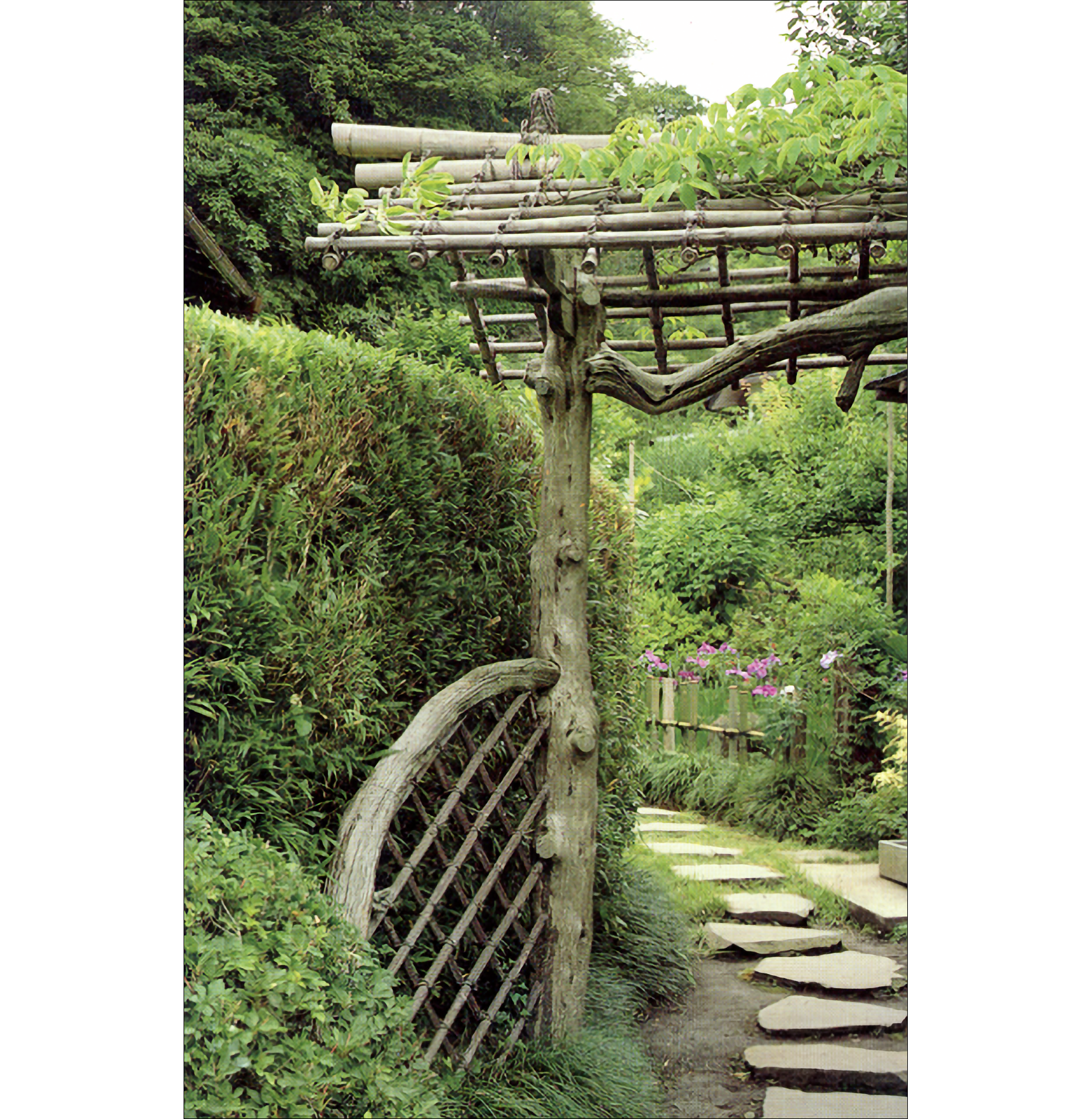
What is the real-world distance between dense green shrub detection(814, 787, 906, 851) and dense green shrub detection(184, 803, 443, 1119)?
4.40 metres

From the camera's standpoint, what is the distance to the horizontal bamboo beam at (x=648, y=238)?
2557 mm

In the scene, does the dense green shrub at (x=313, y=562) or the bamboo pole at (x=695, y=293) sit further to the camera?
the bamboo pole at (x=695, y=293)

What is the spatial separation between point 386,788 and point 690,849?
12.4 feet

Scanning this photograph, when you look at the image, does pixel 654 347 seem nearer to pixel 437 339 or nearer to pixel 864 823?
pixel 437 339

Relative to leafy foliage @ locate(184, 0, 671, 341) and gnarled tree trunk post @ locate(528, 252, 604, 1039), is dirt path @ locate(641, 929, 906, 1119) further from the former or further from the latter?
leafy foliage @ locate(184, 0, 671, 341)

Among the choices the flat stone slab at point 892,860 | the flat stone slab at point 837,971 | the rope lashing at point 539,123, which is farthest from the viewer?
the flat stone slab at point 892,860

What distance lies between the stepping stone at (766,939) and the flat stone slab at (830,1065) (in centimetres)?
89

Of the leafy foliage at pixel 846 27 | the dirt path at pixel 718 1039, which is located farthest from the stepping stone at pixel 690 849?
the leafy foliage at pixel 846 27

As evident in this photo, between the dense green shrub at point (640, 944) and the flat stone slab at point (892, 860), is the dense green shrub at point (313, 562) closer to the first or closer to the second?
the dense green shrub at point (640, 944)

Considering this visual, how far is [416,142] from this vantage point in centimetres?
321

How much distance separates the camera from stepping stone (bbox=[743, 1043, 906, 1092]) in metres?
3.46

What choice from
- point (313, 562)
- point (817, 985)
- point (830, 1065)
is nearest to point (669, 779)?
point (817, 985)

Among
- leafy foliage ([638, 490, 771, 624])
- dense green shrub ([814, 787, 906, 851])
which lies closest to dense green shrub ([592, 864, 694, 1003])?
dense green shrub ([814, 787, 906, 851])
